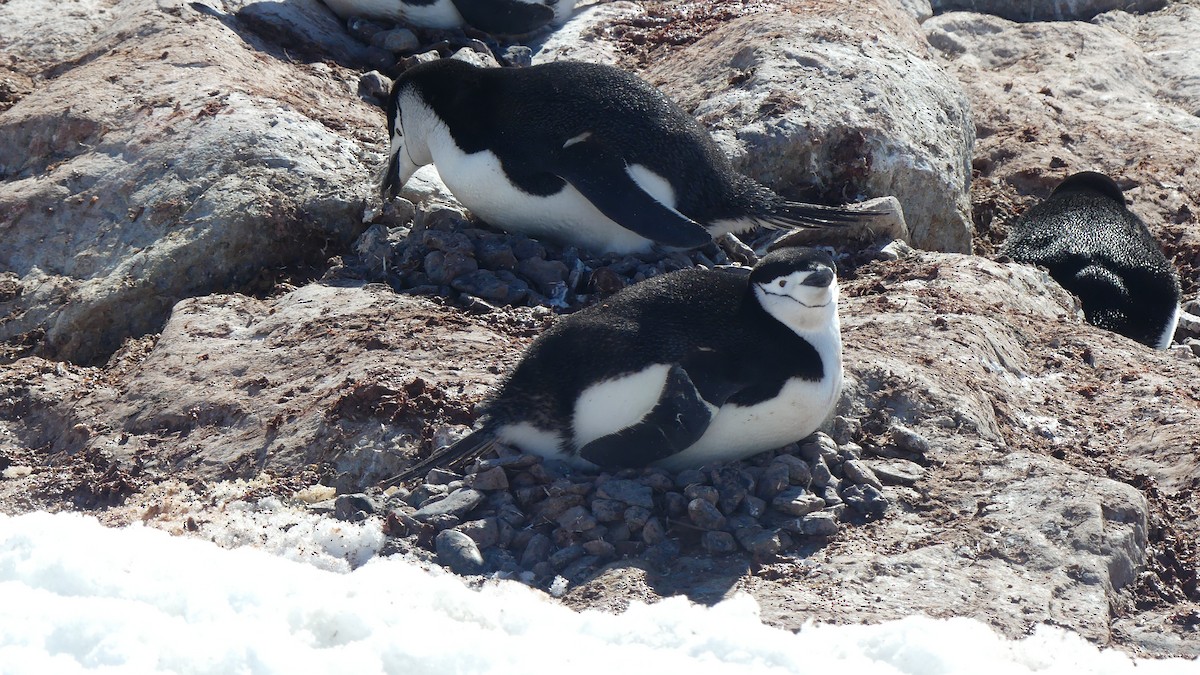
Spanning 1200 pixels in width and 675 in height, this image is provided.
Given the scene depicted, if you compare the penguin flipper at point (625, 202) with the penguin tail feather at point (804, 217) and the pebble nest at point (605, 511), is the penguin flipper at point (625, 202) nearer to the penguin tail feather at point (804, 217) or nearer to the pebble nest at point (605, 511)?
the penguin tail feather at point (804, 217)

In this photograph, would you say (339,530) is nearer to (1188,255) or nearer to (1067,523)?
(1067,523)

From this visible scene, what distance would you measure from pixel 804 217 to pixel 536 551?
2335mm

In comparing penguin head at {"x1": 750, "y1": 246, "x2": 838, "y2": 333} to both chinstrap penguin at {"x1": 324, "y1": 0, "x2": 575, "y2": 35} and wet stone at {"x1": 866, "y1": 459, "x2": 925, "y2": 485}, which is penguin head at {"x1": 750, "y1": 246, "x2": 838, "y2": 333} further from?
chinstrap penguin at {"x1": 324, "y1": 0, "x2": 575, "y2": 35}

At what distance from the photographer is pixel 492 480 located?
3900 mm

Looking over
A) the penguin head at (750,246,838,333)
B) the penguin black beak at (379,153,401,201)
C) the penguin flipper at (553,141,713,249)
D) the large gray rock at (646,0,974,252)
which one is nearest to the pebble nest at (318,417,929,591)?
the penguin head at (750,246,838,333)

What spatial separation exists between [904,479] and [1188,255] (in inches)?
184

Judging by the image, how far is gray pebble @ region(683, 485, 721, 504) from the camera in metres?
3.80

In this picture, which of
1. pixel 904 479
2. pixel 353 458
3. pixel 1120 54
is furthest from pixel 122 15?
pixel 1120 54

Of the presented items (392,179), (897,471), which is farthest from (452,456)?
(392,179)

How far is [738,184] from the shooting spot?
5547 mm

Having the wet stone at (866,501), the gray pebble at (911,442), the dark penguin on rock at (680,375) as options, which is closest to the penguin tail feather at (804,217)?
the dark penguin on rock at (680,375)

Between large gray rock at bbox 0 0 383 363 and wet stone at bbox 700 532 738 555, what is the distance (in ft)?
9.03

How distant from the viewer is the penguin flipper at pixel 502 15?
816cm

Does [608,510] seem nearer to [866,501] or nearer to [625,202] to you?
[866,501]
